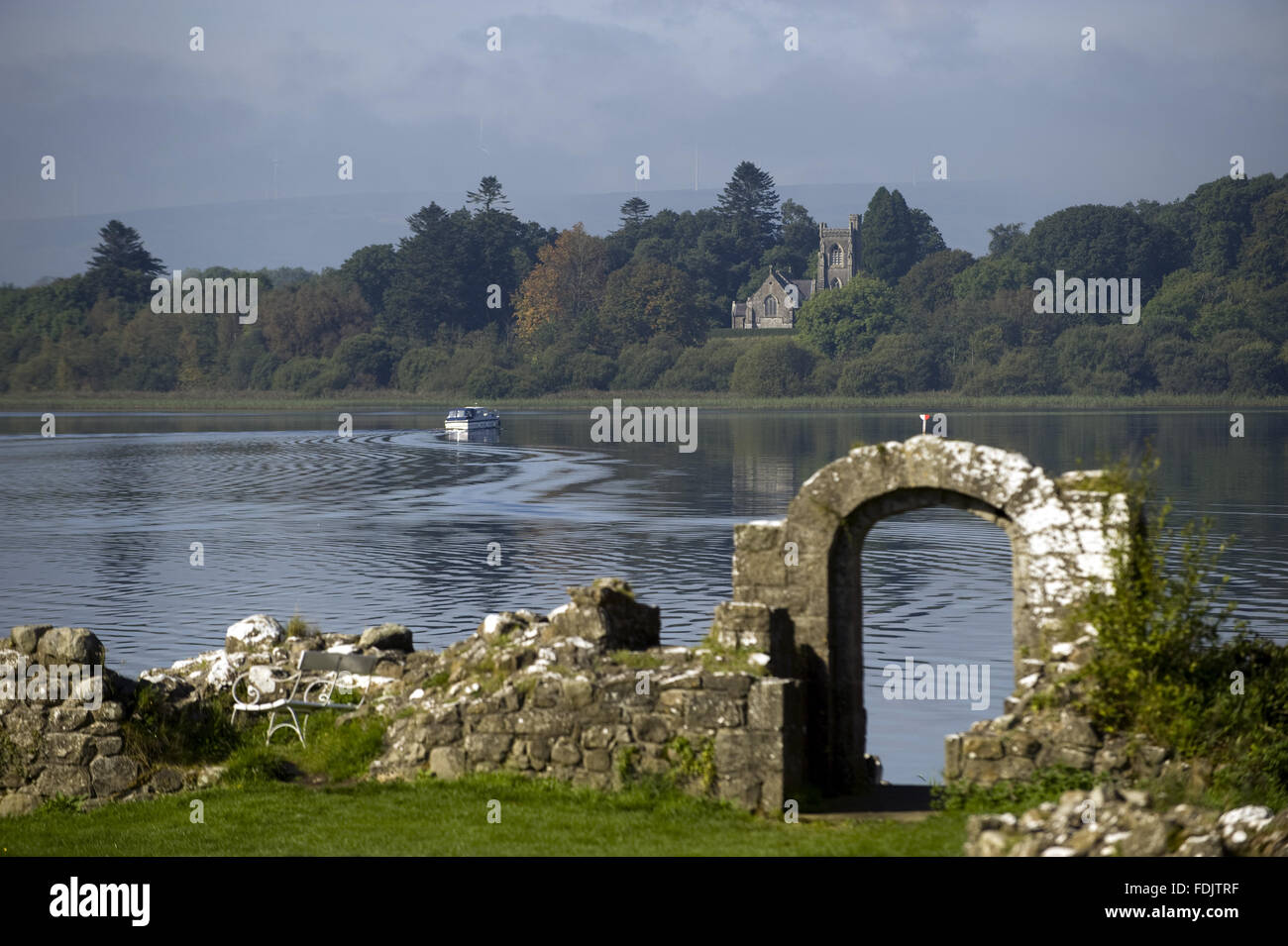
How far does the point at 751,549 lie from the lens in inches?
619

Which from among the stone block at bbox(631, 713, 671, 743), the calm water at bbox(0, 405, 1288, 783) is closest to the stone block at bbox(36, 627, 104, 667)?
the stone block at bbox(631, 713, 671, 743)

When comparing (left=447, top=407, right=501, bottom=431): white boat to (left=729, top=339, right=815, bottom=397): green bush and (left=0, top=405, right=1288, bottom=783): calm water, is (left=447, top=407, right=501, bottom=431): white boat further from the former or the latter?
(left=729, top=339, right=815, bottom=397): green bush

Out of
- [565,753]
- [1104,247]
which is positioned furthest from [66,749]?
[1104,247]

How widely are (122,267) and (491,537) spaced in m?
139

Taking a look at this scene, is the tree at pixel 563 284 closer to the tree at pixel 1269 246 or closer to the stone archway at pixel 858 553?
the tree at pixel 1269 246

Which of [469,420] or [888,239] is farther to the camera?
[888,239]

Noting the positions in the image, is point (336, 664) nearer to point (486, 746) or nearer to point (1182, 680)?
point (486, 746)

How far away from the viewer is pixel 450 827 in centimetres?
1331

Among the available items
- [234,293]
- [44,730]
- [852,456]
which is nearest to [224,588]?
[44,730]

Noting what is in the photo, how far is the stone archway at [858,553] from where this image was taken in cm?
1460

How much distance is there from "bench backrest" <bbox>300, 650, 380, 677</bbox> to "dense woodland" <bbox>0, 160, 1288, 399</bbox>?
124679 millimetres

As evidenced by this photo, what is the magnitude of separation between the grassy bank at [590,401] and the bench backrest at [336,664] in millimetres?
120038
